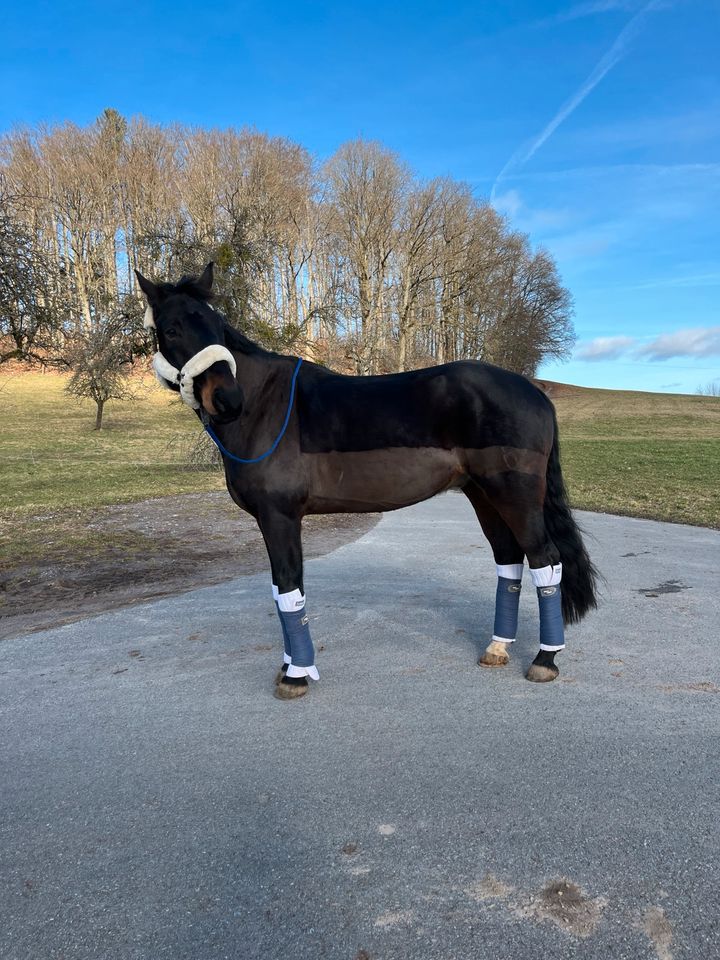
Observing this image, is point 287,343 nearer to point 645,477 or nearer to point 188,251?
point 188,251

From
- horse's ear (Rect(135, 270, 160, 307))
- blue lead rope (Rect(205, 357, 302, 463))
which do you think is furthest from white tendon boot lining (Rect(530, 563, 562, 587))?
horse's ear (Rect(135, 270, 160, 307))

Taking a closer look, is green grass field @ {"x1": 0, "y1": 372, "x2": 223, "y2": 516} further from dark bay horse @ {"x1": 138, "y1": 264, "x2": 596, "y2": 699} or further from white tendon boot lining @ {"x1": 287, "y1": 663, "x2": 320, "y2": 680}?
white tendon boot lining @ {"x1": 287, "y1": 663, "x2": 320, "y2": 680}

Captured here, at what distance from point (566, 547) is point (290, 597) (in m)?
1.87

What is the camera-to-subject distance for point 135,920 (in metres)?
2.07

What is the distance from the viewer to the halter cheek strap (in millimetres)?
3471

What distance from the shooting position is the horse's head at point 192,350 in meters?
3.51

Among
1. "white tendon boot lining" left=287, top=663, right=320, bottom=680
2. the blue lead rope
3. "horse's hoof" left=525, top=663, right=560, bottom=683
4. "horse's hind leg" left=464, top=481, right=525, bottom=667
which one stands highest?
the blue lead rope

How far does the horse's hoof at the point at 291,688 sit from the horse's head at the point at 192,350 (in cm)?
162

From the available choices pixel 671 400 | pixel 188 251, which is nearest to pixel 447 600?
pixel 188 251

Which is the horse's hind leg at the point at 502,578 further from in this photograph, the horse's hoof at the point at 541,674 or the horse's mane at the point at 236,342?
the horse's mane at the point at 236,342

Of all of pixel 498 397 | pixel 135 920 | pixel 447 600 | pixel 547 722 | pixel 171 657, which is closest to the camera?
pixel 135 920

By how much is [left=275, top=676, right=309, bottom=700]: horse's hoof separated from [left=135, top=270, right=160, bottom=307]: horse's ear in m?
2.39

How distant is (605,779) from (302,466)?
228 cm

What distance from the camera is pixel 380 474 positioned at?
3832 mm
